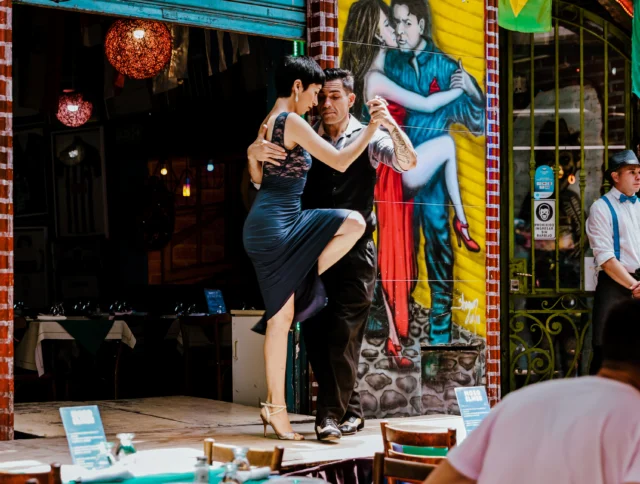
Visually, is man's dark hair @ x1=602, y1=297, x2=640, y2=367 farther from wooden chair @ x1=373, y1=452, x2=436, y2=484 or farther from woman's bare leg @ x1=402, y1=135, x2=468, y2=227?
woman's bare leg @ x1=402, y1=135, x2=468, y2=227

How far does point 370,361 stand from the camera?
846 centimetres

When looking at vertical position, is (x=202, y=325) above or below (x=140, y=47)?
below

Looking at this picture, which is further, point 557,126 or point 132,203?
point 132,203

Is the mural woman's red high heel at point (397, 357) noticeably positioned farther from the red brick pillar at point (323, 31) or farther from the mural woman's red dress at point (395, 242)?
the red brick pillar at point (323, 31)

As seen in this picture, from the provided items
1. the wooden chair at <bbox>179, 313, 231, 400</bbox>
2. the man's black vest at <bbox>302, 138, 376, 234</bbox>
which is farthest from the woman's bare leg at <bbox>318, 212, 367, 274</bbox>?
the wooden chair at <bbox>179, 313, 231, 400</bbox>

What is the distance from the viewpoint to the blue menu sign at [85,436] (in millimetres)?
4430

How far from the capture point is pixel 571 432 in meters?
2.75

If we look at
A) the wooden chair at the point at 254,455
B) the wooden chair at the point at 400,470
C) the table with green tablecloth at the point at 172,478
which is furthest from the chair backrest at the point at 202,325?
the wooden chair at the point at 400,470

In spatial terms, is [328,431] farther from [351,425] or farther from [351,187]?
[351,187]

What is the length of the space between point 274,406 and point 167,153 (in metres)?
9.22

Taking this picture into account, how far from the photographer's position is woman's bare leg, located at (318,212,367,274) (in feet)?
22.4

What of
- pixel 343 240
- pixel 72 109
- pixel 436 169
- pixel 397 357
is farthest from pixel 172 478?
pixel 72 109

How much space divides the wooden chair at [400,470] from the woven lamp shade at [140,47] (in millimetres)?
8475

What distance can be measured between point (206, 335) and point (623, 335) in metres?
9.55
